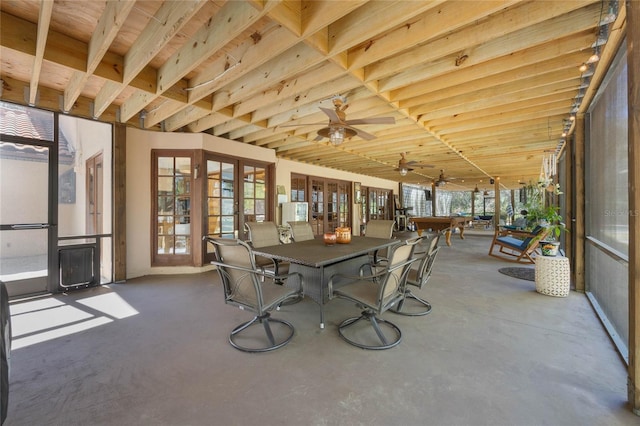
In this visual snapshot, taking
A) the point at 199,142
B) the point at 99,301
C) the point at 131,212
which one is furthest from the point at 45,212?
the point at 199,142

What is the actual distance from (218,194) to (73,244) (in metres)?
2.24

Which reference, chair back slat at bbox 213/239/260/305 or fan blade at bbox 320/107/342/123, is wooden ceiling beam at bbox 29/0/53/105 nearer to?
chair back slat at bbox 213/239/260/305

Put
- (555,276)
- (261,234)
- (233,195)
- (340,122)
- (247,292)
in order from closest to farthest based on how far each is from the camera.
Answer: (247,292) < (340,122) < (555,276) < (261,234) < (233,195)

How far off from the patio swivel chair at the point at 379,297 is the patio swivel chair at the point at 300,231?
1.69 metres

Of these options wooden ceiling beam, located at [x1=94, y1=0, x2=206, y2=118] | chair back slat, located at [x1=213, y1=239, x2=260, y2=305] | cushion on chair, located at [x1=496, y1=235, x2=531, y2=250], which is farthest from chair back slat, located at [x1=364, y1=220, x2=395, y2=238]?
wooden ceiling beam, located at [x1=94, y1=0, x2=206, y2=118]

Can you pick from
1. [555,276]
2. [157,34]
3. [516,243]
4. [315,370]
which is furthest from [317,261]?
[516,243]

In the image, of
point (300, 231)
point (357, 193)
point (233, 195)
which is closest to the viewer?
point (300, 231)

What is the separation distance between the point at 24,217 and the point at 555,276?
687 cm

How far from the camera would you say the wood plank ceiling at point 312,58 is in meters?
2.02

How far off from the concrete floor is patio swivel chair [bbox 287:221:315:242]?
1.20 metres

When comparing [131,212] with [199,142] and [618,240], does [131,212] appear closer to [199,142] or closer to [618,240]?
[199,142]

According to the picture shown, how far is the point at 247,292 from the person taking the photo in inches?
86.4

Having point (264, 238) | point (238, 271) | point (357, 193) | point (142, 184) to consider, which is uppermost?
point (357, 193)

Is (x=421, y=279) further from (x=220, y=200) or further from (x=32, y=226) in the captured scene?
(x=32, y=226)
